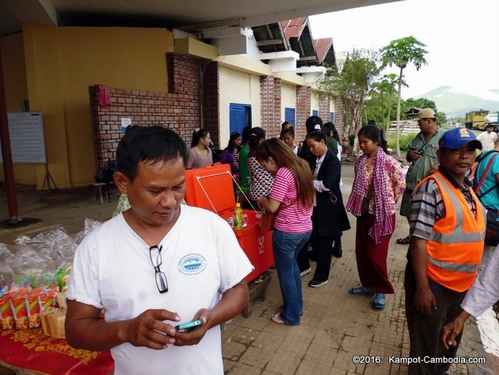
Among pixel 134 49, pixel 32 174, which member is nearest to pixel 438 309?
pixel 134 49

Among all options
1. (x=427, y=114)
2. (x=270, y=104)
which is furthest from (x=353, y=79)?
(x=427, y=114)

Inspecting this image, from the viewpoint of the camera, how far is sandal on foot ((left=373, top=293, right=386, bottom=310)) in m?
3.36

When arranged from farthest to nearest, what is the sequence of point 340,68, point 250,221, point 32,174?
point 340,68 < point 32,174 < point 250,221

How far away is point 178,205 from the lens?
1229 millimetres

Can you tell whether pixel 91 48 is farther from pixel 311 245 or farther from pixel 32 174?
pixel 311 245

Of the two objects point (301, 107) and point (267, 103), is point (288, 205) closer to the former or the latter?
point (267, 103)

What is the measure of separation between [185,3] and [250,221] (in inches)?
211

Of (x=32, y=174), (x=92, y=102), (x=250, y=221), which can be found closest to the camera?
(x=250, y=221)

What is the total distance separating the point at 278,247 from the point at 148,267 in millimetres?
1950

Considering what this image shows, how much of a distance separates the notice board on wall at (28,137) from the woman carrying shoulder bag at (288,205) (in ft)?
22.6

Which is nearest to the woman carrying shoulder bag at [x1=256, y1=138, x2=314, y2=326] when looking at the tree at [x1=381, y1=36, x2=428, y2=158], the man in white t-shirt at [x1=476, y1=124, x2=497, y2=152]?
the man in white t-shirt at [x1=476, y1=124, x2=497, y2=152]

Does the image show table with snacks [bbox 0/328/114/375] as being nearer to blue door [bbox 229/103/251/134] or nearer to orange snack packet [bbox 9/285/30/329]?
orange snack packet [bbox 9/285/30/329]

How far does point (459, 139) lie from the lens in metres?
1.93

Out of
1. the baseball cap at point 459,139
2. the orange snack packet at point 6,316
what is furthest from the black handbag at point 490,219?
the orange snack packet at point 6,316
